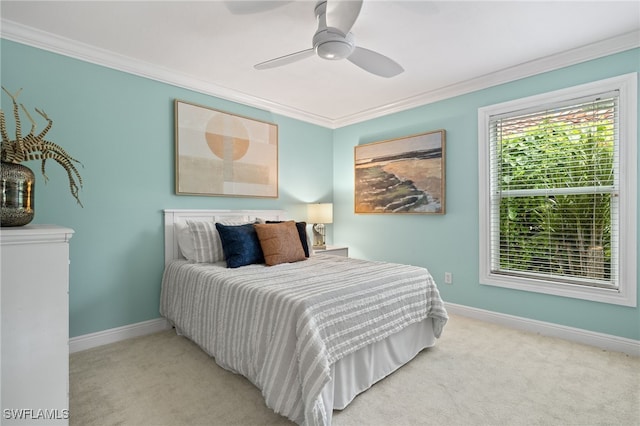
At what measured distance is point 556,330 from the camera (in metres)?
2.77

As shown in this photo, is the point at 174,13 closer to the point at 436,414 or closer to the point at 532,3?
the point at 532,3

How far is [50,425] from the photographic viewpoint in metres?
1.28

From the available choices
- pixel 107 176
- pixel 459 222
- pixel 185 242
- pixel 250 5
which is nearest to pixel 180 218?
pixel 185 242

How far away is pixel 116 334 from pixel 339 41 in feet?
9.59

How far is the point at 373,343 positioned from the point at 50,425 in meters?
1.58

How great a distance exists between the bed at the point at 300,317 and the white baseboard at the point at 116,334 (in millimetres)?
177

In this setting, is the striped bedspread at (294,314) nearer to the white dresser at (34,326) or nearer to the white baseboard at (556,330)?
the white dresser at (34,326)

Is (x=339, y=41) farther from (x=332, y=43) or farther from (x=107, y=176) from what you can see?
(x=107, y=176)

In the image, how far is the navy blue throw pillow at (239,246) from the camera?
2676 mm

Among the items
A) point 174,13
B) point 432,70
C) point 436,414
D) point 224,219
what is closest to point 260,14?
point 174,13

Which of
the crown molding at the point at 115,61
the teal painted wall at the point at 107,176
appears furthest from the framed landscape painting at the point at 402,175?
the teal painted wall at the point at 107,176

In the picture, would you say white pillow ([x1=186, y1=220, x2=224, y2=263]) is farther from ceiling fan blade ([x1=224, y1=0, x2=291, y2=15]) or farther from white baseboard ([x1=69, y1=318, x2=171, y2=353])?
ceiling fan blade ([x1=224, y1=0, x2=291, y2=15])

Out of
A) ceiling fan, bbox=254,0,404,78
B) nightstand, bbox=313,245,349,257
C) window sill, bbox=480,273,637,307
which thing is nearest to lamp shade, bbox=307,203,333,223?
nightstand, bbox=313,245,349,257

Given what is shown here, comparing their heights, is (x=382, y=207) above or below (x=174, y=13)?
below
